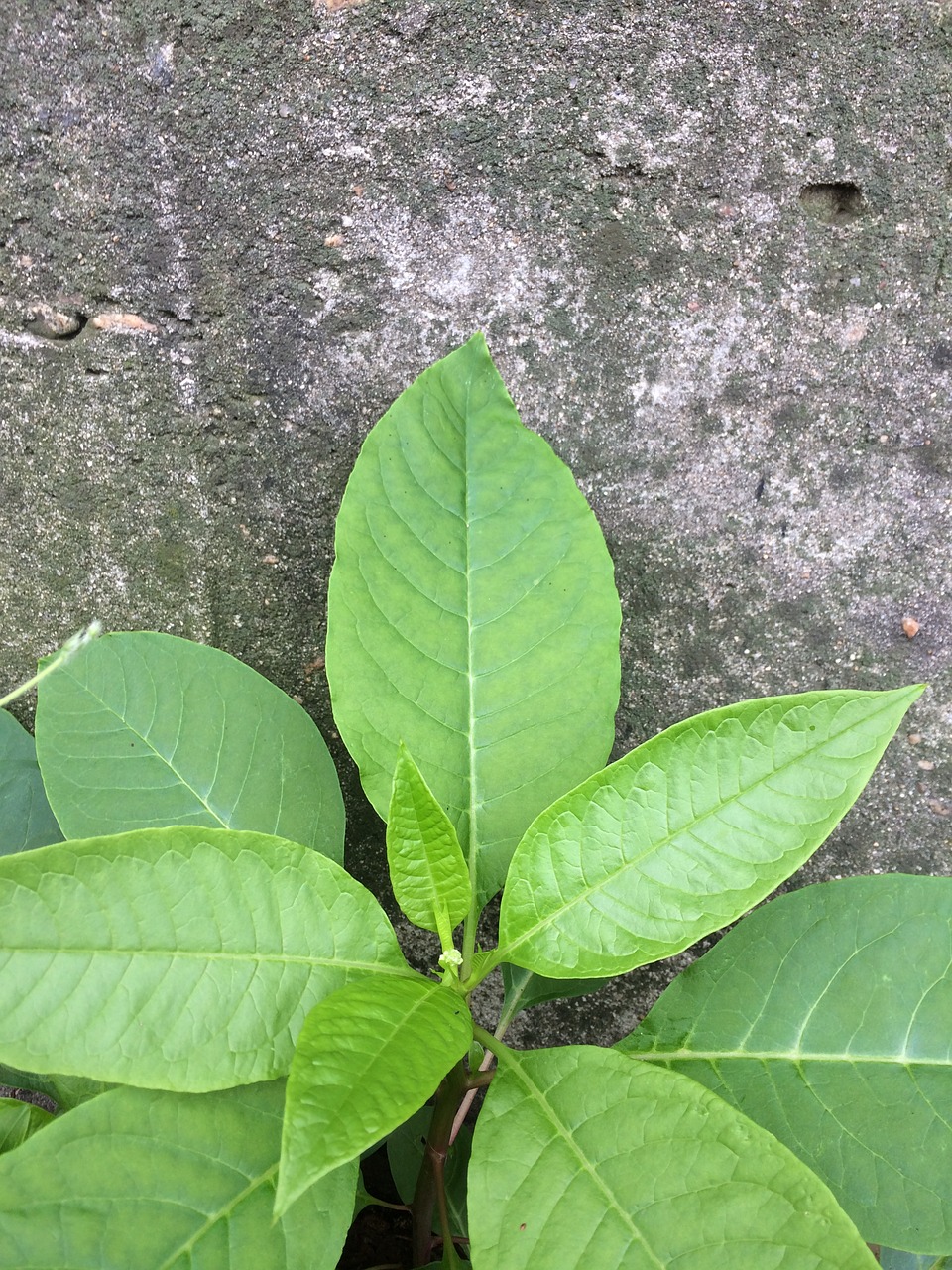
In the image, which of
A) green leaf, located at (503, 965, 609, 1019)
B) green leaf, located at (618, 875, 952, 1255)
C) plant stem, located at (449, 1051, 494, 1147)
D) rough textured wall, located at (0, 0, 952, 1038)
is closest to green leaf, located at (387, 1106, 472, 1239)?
plant stem, located at (449, 1051, 494, 1147)

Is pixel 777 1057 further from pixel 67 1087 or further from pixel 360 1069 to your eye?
pixel 67 1087

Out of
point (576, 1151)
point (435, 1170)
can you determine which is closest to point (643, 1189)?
point (576, 1151)

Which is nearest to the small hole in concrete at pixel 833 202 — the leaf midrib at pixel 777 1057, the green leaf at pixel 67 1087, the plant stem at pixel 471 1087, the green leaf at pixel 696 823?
the green leaf at pixel 696 823

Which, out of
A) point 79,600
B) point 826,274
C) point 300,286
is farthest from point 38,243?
point 826,274

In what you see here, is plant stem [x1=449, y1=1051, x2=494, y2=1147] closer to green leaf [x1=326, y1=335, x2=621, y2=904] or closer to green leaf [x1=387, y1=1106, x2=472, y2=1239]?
green leaf [x1=387, y1=1106, x2=472, y2=1239]

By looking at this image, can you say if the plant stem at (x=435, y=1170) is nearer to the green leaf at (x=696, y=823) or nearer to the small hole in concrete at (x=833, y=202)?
the green leaf at (x=696, y=823)

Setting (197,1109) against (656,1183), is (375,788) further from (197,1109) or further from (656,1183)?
(656,1183)
